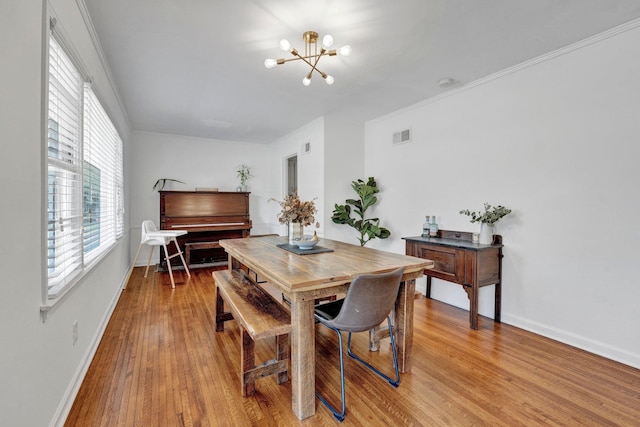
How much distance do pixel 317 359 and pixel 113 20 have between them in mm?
2961

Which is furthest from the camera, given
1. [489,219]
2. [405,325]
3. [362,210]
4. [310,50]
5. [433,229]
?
[362,210]

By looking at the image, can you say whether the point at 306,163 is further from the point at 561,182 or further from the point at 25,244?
the point at 25,244

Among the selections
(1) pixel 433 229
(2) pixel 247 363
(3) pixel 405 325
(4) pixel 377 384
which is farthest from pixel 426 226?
(2) pixel 247 363

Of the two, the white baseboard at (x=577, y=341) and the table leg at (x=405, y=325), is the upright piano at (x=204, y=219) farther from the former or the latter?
the white baseboard at (x=577, y=341)

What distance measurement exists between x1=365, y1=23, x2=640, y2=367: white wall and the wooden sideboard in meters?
0.10

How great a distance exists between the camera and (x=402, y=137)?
13.4 feet

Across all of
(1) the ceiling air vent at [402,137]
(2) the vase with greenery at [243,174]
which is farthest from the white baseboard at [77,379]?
(1) the ceiling air vent at [402,137]

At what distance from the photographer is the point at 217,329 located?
263 centimetres

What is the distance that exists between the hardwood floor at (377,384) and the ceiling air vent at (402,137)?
98.2 inches

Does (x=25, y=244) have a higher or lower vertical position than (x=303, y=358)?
higher

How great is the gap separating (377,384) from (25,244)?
2.01 metres

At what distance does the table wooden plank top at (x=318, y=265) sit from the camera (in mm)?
1537

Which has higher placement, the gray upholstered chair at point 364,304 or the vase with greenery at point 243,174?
the vase with greenery at point 243,174

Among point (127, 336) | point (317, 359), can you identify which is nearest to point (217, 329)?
point (127, 336)
